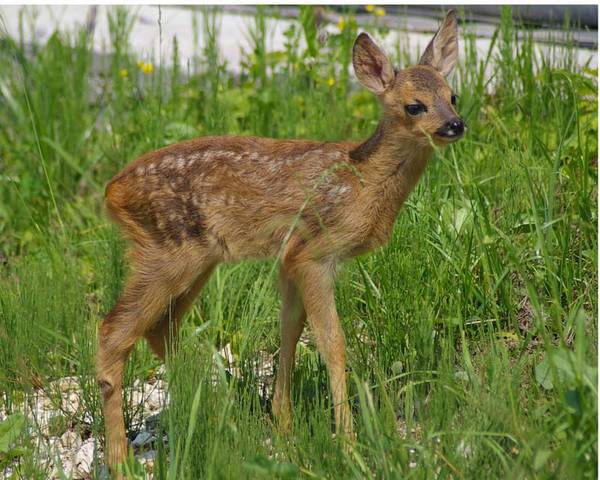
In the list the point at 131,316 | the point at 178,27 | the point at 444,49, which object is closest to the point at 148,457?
the point at 131,316

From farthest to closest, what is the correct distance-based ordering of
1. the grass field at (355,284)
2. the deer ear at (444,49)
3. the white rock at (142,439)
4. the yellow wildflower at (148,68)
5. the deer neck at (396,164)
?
the yellow wildflower at (148,68)
the deer ear at (444,49)
the white rock at (142,439)
the deer neck at (396,164)
the grass field at (355,284)

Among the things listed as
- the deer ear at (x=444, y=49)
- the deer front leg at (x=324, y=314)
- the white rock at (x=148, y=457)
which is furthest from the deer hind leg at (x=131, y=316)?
the deer ear at (x=444, y=49)

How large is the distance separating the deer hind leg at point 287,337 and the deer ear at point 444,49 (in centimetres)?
112

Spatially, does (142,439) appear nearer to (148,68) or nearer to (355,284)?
(355,284)

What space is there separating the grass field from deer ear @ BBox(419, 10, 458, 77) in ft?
1.73

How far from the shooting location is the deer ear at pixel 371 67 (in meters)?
4.69

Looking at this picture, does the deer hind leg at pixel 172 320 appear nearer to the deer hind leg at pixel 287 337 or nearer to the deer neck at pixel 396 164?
the deer hind leg at pixel 287 337

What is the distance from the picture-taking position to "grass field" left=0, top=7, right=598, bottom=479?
11.8 feet

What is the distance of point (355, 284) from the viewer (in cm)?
536

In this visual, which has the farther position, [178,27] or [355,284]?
[178,27]

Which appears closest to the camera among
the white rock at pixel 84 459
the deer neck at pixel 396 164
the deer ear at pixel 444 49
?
the white rock at pixel 84 459

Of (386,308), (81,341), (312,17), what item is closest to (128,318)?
(81,341)

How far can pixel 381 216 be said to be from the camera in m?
4.51

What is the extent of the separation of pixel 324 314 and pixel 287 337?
0.98 feet
